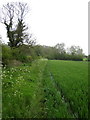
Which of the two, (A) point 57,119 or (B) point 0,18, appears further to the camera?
(B) point 0,18

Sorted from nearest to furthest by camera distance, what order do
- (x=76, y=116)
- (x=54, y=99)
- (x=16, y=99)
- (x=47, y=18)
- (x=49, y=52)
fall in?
1. (x=76, y=116)
2. (x=16, y=99)
3. (x=54, y=99)
4. (x=47, y=18)
5. (x=49, y=52)

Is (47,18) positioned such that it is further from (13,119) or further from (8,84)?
(13,119)

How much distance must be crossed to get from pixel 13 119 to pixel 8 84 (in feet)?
9.14

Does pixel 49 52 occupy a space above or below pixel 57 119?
above

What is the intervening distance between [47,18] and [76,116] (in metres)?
19.2

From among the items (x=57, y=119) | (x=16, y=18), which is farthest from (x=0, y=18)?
(x=57, y=119)

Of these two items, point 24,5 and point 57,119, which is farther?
point 24,5

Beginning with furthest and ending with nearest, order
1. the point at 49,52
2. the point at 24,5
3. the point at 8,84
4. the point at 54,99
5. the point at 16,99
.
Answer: the point at 49,52 → the point at 24,5 → the point at 8,84 → the point at 54,99 → the point at 16,99

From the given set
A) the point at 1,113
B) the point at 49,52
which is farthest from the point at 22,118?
the point at 49,52

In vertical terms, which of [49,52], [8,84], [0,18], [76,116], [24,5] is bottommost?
[76,116]

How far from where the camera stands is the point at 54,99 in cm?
445

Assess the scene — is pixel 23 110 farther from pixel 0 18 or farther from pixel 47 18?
pixel 0 18

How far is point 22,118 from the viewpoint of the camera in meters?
3.09

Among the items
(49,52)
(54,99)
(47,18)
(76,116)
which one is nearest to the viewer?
(76,116)
